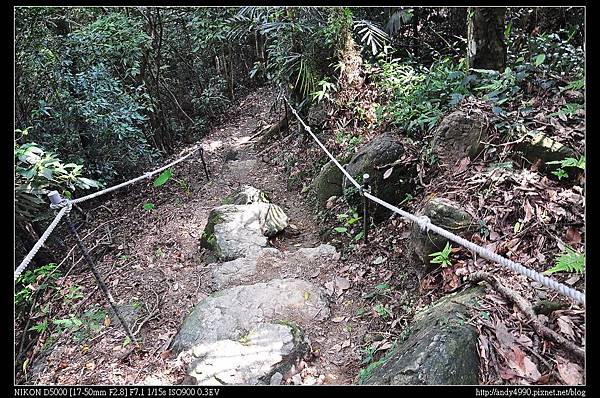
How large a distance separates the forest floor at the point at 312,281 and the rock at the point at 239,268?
0.49ft

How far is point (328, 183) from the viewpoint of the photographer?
19.2 ft

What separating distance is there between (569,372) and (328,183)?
4.14 m

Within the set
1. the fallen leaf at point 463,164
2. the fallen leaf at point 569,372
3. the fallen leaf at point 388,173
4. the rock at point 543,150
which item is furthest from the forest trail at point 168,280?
the rock at point 543,150

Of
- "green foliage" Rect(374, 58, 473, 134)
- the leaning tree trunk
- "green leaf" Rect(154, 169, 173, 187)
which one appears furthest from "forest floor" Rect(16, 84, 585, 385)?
the leaning tree trunk

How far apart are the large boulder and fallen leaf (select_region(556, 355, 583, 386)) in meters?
3.46

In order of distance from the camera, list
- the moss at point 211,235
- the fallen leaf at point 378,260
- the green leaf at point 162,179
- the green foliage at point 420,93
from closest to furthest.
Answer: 1. the fallen leaf at point 378,260
2. the green foliage at point 420,93
3. the moss at point 211,235
4. the green leaf at point 162,179

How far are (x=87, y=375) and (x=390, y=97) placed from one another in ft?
16.6

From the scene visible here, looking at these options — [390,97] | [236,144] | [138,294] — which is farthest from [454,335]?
[236,144]

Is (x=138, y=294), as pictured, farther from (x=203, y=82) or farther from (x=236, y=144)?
(x=203, y=82)

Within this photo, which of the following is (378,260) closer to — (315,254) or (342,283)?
(342,283)

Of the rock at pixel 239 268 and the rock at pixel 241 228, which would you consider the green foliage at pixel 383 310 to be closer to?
the rock at pixel 239 268

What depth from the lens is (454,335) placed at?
2.30m

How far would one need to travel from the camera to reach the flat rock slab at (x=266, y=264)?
452cm

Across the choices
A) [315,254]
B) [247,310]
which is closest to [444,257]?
[247,310]
